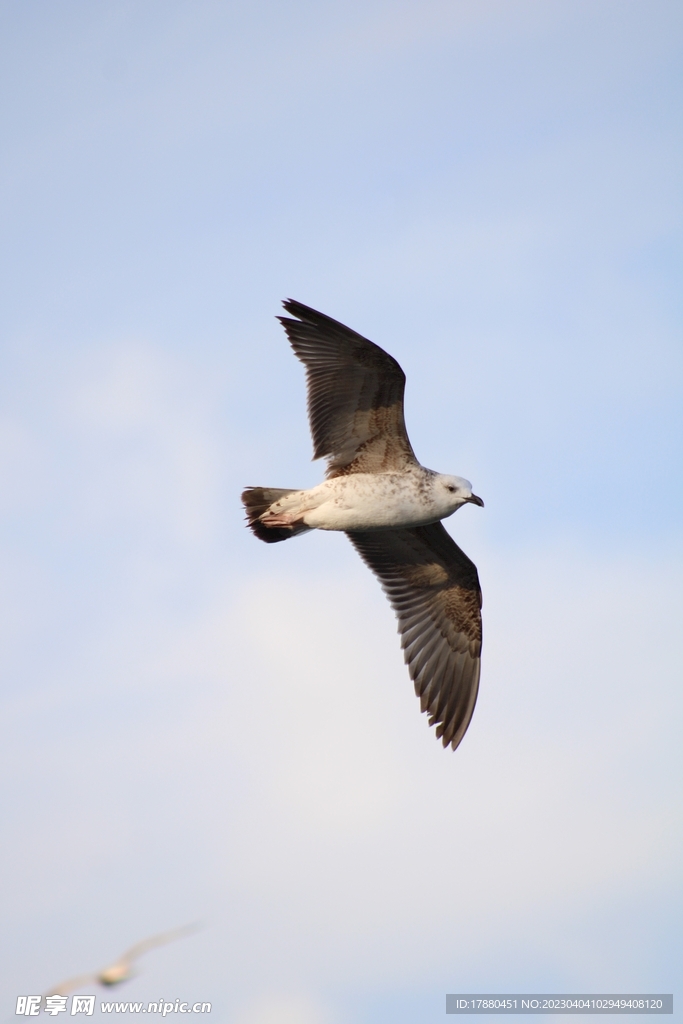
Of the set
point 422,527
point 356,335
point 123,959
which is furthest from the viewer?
point 422,527

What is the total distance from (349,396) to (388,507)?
4.27 feet

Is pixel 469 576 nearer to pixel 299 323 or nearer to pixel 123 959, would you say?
pixel 299 323

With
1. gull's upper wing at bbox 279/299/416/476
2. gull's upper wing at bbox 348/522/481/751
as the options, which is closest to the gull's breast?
gull's upper wing at bbox 279/299/416/476

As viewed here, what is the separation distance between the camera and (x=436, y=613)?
13922mm

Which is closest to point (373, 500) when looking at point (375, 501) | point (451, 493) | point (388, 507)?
point (375, 501)

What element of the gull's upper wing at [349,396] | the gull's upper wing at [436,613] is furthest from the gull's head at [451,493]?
the gull's upper wing at [436,613]

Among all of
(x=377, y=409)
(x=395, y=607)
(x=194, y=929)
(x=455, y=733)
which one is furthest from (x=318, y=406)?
(x=194, y=929)

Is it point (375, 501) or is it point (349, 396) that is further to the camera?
point (375, 501)

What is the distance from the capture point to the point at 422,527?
13.2 metres

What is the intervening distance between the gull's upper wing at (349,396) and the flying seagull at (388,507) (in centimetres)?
1

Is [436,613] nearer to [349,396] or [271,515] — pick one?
[271,515]

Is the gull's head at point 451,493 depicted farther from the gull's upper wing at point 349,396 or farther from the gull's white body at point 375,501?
the gull's upper wing at point 349,396

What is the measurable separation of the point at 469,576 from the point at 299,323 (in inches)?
170

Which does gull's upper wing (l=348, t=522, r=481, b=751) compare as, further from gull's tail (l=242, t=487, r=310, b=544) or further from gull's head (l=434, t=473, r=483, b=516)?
gull's tail (l=242, t=487, r=310, b=544)
